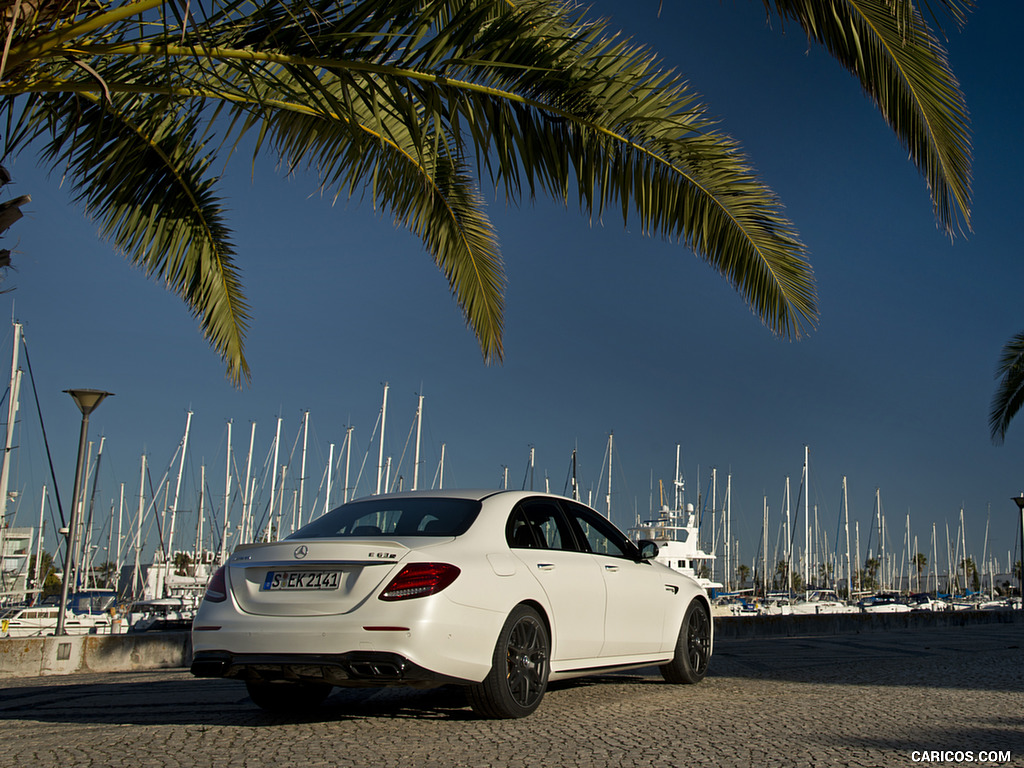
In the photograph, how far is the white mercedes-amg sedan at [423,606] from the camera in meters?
5.10

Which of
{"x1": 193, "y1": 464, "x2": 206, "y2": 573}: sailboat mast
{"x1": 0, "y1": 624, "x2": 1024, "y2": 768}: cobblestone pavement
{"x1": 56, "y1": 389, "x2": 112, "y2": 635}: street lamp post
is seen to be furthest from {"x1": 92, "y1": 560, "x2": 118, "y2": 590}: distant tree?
{"x1": 0, "y1": 624, "x2": 1024, "y2": 768}: cobblestone pavement

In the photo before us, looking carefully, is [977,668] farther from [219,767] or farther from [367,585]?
[219,767]

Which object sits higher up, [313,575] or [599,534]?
[599,534]

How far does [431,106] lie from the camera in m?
5.67

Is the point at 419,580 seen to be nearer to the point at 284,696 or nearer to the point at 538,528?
the point at 538,528

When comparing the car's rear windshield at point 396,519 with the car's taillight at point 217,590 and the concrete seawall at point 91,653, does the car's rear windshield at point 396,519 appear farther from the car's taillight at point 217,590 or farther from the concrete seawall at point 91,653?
the concrete seawall at point 91,653

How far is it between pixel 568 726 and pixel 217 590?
7.59ft

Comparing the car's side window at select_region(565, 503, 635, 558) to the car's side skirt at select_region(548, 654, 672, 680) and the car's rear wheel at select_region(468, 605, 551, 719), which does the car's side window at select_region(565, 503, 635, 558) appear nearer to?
the car's side skirt at select_region(548, 654, 672, 680)

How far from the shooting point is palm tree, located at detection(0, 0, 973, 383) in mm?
5418

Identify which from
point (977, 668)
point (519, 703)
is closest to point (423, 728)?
point (519, 703)

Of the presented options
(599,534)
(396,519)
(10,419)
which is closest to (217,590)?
(396,519)

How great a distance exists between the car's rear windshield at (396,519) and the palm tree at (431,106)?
227 cm

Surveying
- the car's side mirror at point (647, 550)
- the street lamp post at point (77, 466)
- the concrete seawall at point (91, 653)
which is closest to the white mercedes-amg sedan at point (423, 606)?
the car's side mirror at point (647, 550)

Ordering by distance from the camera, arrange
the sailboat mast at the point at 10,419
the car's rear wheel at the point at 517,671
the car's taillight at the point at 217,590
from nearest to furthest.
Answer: the car's rear wheel at the point at 517,671 < the car's taillight at the point at 217,590 < the sailboat mast at the point at 10,419
